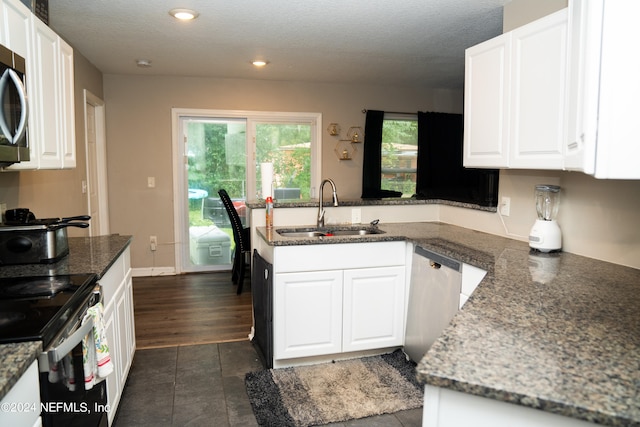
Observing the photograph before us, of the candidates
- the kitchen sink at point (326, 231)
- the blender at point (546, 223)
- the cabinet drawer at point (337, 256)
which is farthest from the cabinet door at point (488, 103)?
the kitchen sink at point (326, 231)

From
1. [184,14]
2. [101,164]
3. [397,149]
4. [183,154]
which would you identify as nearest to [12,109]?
[184,14]

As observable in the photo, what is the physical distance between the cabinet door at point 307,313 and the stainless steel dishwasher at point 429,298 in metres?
0.47

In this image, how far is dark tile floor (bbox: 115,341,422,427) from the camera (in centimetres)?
229

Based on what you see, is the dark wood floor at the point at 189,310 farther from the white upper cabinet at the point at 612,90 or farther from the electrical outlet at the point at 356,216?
Result: the white upper cabinet at the point at 612,90

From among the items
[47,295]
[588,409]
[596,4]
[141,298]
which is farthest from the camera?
[141,298]

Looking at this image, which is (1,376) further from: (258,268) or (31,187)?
(31,187)

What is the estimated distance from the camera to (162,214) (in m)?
5.40

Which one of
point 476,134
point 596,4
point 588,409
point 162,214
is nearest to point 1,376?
point 588,409

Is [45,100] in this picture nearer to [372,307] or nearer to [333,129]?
[372,307]

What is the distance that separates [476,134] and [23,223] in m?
2.47

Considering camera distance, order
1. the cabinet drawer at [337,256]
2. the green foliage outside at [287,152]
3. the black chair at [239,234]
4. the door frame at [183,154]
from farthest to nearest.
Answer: the green foliage outside at [287,152] → the door frame at [183,154] → the black chair at [239,234] → the cabinet drawer at [337,256]

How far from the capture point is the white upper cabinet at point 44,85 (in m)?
1.88

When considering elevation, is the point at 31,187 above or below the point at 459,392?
above

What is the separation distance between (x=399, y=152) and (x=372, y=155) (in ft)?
1.43
